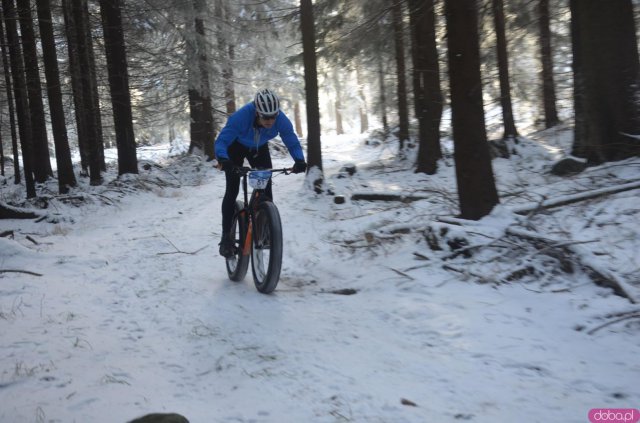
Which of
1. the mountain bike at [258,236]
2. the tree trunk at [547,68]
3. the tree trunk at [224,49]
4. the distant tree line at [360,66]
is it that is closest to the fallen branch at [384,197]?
the distant tree line at [360,66]

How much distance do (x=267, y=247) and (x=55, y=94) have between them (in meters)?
10.5

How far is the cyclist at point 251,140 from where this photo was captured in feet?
16.0

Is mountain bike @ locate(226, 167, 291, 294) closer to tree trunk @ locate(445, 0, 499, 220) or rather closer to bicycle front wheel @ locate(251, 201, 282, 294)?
bicycle front wheel @ locate(251, 201, 282, 294)

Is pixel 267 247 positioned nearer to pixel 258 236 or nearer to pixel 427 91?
pixel 258 236

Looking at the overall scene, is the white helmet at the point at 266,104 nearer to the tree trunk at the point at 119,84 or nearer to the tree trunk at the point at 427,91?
the tree trunk at the point at 427,91

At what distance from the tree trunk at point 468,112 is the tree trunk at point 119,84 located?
38.6 ft

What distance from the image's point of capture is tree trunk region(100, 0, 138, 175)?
14.0 m

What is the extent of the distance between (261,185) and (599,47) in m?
6.55

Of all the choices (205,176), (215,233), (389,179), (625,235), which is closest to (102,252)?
(215,233)

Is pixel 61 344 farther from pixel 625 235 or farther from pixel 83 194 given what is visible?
pixel 83 194

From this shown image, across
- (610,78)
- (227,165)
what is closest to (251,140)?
(227,165)

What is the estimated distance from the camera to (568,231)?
5.19m

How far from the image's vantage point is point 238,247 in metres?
5.50

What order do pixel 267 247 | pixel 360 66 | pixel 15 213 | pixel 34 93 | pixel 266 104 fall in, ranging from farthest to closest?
1. pixel 360 66
2. pixel 34 93
3. pixel 15 213
4. pixel 267 247
5. pixel 266 104
